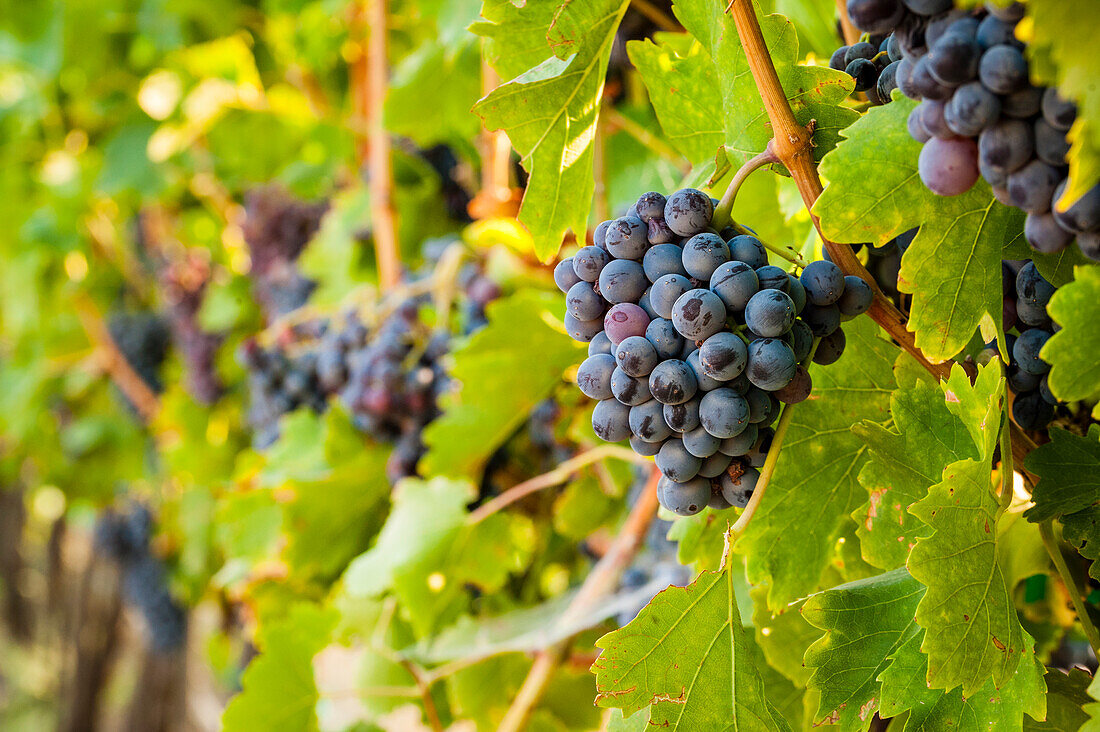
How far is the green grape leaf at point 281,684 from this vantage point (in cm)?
81

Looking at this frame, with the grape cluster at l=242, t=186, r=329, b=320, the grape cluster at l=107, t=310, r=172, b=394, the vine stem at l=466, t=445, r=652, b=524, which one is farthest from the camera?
the grape cluster at l=107, t=310, r=172, b=394

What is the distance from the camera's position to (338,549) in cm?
103

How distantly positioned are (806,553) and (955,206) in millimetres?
219

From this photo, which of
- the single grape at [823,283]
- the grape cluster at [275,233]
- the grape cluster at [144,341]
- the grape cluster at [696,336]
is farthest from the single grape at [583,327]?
the grape cluster at [144,341]

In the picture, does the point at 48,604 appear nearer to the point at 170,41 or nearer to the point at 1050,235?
the point at 170,41

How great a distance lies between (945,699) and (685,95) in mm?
364

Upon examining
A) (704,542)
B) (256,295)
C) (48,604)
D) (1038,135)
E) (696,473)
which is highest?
(1038,135)

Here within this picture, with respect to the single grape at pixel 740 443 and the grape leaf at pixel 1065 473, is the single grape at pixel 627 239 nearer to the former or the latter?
the single grape at pixel 740 443

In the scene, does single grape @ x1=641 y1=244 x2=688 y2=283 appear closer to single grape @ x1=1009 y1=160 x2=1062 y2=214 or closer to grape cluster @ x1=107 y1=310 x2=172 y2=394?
single grape @ x1=1009 y1=160 x2=1062 y2=214

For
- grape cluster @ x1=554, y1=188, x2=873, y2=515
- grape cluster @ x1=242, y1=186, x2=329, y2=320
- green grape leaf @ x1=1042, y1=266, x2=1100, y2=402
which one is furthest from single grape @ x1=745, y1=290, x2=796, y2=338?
grape cluster @ x1=242, y1=186, x2=329, y2=320

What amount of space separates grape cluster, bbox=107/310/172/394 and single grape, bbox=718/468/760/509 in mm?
2062

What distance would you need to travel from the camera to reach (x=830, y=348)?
424 millimetres

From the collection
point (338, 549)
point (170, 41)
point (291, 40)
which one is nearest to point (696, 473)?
point (338, 549)

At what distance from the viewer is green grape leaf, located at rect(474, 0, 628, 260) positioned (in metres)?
0.45
